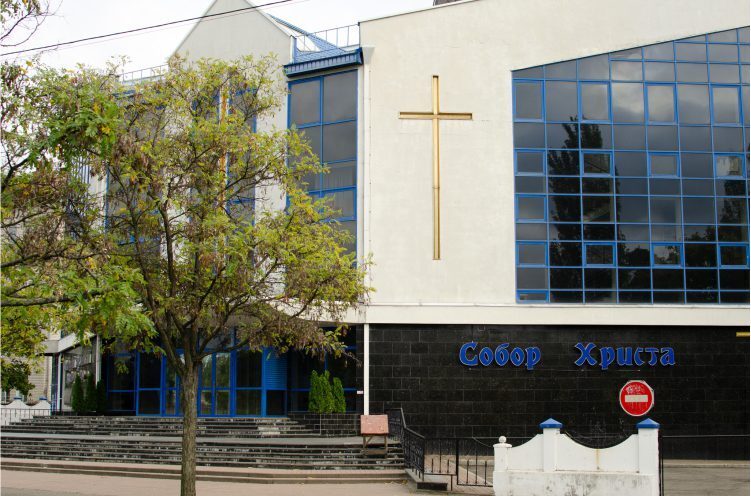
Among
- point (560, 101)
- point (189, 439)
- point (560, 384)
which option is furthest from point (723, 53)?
point (189, 439)

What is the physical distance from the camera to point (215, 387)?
31.6 metres

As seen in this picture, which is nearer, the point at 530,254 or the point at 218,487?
the point at 218,487

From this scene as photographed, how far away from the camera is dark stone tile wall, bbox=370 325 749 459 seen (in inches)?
1121

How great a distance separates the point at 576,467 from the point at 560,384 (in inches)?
423

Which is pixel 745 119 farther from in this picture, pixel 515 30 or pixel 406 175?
pixel 406 175

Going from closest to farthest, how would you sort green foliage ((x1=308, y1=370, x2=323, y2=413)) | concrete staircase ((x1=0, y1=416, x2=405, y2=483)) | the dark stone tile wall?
concrete staircase ((x1=0, y1=416, x2=405, y2=483)) → the dark stone tile wall → green foliage ((x1=308, y1=370, x2=323, y2=413))

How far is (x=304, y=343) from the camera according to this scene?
55.1 ft

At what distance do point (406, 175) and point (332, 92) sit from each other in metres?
4.04

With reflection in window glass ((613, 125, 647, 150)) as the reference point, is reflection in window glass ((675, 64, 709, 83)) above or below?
above

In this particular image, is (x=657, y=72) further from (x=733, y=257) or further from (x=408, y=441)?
(x=408, y=441)

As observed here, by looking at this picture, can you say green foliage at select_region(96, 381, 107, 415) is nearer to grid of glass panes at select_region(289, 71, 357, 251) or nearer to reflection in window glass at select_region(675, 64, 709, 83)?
grid of glass panes at select_region(289, 71, 357, 251)

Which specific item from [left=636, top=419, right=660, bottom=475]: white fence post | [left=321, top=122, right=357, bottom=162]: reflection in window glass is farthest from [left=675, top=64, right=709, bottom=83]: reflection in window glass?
[left=636, top=419, right=660, bottom=475]: white fence post

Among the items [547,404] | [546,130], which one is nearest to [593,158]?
[546,130]

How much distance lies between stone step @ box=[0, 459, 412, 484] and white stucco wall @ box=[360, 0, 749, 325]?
757cm
